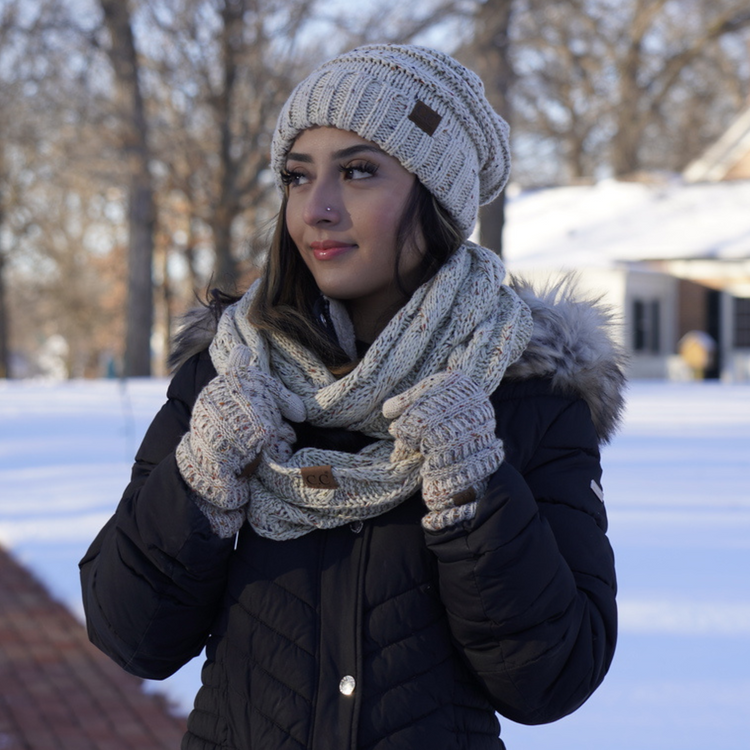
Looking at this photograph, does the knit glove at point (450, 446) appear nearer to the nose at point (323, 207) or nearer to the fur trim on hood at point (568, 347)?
the fur trim on hood at point (568, 347)

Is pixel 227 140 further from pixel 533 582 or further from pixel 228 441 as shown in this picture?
pixel 533 582

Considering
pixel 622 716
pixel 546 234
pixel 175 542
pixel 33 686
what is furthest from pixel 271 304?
pixel 546 234

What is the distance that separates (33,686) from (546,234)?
21.2 metres

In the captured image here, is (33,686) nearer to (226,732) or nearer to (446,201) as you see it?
(226,732)

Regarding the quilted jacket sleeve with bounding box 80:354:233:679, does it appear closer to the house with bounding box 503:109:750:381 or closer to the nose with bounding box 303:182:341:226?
the nose with bounding box 303:182:341:226

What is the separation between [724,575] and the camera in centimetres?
476

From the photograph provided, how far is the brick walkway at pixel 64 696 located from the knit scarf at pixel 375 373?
2234 millimetres

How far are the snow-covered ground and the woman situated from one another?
1.84 m

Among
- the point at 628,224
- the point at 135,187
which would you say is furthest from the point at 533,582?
the point at 628,224

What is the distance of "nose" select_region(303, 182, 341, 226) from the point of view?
1.78 meters

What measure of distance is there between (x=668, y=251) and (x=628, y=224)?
2245 millimetres

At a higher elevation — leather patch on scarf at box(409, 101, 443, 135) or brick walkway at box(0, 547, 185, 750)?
leather patch on scarf at box(409, 101, 443, 135)

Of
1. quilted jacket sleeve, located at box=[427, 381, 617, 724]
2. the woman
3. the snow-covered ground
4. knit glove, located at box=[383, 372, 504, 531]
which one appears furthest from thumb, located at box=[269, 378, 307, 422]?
the snow-covered ground

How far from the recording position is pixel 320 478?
66.1 inches
